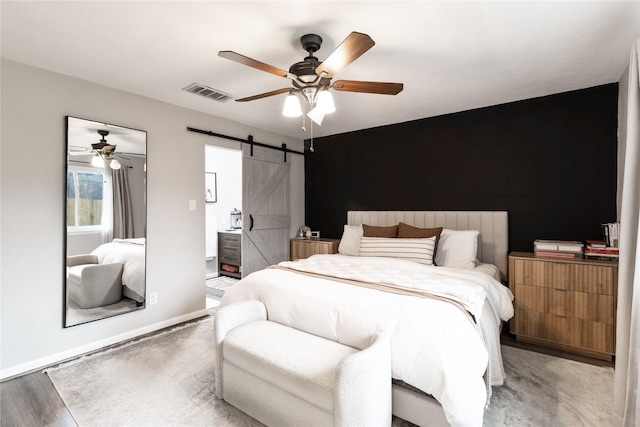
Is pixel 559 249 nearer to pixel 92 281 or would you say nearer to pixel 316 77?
pixel 316 77

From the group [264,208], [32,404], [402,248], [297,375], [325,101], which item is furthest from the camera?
[264,208]

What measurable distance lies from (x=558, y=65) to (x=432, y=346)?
2.54 metres

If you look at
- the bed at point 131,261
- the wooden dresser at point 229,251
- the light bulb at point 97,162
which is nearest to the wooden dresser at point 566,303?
the bed at point 131,261

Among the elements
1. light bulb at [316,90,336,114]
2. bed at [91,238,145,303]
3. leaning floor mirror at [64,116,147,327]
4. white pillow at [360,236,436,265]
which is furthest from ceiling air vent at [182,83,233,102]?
white pillow at [360,236,436,265]

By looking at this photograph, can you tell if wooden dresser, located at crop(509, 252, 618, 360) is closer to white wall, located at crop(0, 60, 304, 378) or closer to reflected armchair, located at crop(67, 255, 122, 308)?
white wall, located at crop(0, 60, 304, 378)

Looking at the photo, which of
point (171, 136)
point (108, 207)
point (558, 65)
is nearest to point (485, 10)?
point (558, 65)

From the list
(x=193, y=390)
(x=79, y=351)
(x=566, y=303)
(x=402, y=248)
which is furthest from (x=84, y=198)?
(x=566, y=303)

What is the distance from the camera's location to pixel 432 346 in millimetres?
1618

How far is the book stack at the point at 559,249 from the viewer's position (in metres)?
2.82

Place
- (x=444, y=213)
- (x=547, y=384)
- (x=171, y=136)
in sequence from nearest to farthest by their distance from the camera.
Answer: (x=547, y=384), (x=171, y=136), (x=444, y=213)

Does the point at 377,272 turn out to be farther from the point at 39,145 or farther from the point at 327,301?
the point at 39,145

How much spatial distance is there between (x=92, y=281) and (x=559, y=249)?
443 centimetres

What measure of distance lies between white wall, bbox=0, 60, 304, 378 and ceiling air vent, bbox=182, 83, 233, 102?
56 cm

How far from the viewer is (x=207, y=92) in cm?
310
